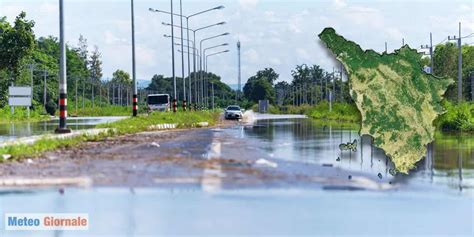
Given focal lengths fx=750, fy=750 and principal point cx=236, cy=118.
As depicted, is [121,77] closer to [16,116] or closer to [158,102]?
[158,102]

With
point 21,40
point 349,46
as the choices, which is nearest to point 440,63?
point 21,40

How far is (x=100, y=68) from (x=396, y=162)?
127376 mm

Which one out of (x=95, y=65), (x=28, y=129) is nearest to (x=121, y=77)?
(x=95, y=65)

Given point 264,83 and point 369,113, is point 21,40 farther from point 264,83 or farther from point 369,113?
point 264,83

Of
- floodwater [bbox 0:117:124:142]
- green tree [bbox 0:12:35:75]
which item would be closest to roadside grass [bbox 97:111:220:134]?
floodwater [bbox 0:117:124:142]

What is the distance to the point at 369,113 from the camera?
428 inches

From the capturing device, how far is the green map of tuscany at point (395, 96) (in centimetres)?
1070

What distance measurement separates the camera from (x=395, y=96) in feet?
36.0

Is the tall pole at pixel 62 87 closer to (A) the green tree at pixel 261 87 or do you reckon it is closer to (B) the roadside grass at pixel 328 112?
(B) the roadside grass at pixel 328 112

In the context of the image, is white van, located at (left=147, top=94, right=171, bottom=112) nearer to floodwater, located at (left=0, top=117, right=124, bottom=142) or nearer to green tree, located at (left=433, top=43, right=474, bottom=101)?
green tree, located at (left=433, top=43, right=474, bottom=101)

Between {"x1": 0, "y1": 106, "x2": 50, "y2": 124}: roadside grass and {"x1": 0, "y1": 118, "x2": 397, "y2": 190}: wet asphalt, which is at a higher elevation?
{"x1": 0, "y1": 106, "x2": 50, "y2": 124}: roadside grass

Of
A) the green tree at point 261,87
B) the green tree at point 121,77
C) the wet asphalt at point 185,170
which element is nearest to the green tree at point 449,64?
the wet asphalt at point 185,170

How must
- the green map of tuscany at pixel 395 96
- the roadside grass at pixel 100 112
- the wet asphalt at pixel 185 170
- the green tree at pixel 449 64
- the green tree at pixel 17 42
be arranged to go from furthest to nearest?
the roadside grass at pixel 100 112 → the green tree at pixel 449 64 → the green tree at pixel 17 42 → the wet asphalt at pixel 185 170 → the green map of tuscany at pixel 395 96

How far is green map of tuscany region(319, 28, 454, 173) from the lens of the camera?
1070 cm
